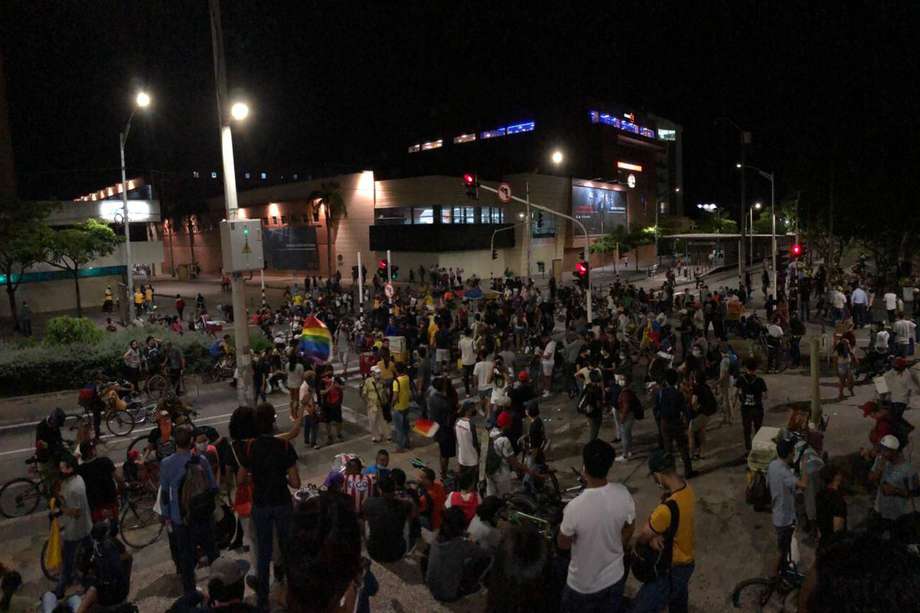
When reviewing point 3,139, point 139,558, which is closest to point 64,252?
point 3,139

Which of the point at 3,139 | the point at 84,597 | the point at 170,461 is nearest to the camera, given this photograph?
the point at 84,597

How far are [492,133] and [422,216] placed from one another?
35.0 m

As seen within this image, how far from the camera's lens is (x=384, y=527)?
625 cm

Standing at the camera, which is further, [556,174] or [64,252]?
[556,174]

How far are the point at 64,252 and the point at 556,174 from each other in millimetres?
45889

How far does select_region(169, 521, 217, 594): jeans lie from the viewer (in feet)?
19.9

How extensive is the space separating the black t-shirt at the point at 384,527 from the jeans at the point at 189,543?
156cm

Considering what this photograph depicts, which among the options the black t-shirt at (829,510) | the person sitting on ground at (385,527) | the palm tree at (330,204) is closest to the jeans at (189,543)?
the person sitting on ground at (385,527)

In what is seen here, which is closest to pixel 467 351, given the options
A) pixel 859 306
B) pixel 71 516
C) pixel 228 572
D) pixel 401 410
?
pixel 401 410

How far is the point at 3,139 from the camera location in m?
42.8

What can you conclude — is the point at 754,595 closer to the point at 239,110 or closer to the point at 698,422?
the point at 698,422

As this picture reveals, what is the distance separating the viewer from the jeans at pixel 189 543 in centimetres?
606

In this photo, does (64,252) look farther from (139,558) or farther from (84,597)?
(84,597)

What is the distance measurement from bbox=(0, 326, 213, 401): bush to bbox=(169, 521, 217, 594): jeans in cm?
1160
